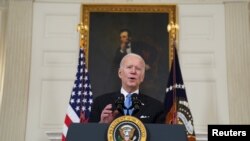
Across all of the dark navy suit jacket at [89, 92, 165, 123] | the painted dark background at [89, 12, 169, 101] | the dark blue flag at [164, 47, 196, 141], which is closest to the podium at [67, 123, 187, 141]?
the dark navy suit jacket at [89, 92, 165, 123]

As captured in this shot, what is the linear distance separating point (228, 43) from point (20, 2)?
4.36m

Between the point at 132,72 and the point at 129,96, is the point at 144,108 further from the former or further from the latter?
the point at 132,72

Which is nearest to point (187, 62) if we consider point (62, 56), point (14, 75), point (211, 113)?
point (211, 113)

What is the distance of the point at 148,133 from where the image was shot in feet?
11.3

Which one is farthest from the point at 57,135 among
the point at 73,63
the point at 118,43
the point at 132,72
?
the point at 118,43

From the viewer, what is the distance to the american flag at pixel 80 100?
763 centimetres

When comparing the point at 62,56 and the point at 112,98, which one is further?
the point at 62,56

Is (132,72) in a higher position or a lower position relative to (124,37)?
lower

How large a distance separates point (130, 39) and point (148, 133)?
227 inches

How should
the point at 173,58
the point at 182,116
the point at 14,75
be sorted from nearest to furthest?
the point at 182,116, the point at 173,58, the point at 14,75

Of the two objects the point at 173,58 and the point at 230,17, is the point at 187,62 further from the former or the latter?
the point at 230,17

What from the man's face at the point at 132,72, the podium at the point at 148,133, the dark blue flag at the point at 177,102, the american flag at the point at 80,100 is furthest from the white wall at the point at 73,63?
the podium at the point at 148,133

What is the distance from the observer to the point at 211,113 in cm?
859

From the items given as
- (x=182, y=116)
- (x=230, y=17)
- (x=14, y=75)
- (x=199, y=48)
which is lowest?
(x=182, y=116)
